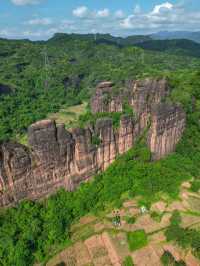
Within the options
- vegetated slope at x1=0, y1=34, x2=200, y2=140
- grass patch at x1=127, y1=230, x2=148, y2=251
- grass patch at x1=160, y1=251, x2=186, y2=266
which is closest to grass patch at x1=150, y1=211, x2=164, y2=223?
grass patch at x1=127, y1=230, x2=148, y2=251

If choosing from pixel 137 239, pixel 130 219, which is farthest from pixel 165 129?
pixel 137 239

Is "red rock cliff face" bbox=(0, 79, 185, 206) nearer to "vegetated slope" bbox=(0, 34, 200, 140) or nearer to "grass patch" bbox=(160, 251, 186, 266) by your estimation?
"grass patch" bbox=(160, 251, 186, 266)

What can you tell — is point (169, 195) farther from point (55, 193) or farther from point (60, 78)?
point (60, 78)

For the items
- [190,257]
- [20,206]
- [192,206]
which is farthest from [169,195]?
[20,206]

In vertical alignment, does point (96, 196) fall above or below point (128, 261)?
above

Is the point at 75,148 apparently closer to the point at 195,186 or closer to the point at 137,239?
the point at 137,239

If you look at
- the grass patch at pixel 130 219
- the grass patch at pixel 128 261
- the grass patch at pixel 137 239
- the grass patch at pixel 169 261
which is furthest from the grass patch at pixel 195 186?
the grass patch at pixel 128 261
